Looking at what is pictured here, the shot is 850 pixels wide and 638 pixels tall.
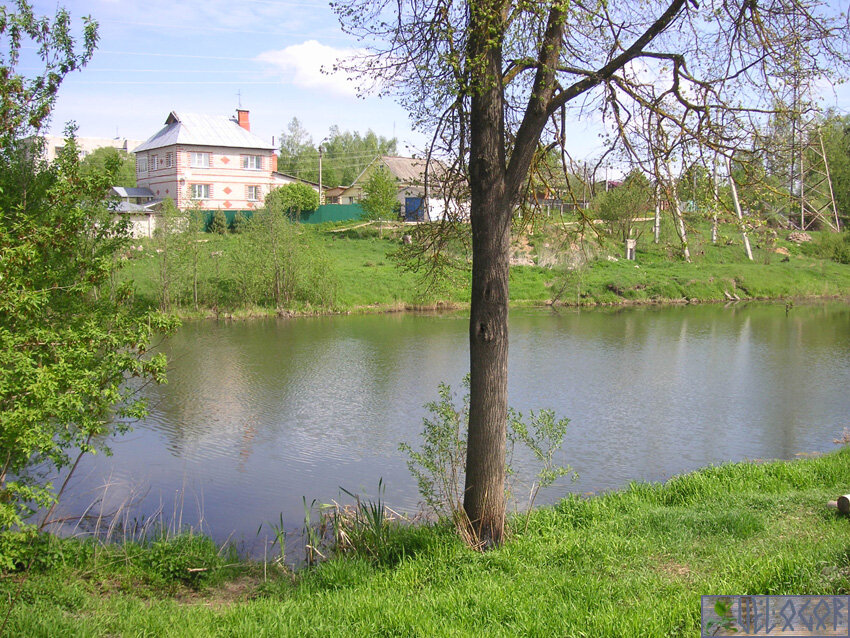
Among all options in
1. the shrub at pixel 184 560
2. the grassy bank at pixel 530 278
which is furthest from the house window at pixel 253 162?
the shrub at pixel 184 560

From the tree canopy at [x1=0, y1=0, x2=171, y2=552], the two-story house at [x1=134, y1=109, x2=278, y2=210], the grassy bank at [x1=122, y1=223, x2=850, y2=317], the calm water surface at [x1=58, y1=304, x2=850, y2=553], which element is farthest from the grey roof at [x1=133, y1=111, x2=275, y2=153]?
the tree canopy at [x1=0, y1=0, x2=171, y2=552]

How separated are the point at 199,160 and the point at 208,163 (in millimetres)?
689

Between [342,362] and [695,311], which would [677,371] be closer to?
[342,362]

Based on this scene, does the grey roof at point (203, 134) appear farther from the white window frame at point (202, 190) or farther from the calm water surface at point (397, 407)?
the calm water surface at point (397, 407)

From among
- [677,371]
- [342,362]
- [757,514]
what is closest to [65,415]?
[757,514]

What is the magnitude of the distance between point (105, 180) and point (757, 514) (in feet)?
22.7

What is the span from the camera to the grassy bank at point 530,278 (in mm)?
33156

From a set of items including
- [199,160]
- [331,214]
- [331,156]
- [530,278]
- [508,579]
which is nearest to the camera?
[508,579]

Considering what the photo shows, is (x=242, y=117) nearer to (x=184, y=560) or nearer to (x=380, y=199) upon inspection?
(x=380, y=199)

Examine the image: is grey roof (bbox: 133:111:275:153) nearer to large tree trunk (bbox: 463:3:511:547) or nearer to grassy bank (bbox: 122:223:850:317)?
grassy bank (bbox: 122:223:850:317)

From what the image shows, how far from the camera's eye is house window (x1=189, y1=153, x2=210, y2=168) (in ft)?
173

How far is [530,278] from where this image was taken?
4072cm

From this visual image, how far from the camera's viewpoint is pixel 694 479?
974cm

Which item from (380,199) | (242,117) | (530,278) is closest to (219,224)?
(380,199)
